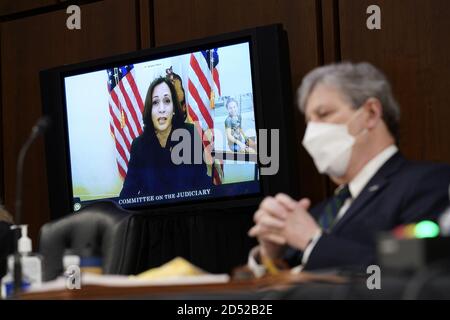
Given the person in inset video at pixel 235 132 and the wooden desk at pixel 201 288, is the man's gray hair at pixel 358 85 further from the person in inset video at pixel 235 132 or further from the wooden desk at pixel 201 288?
the person in inset video at pixel 235 132

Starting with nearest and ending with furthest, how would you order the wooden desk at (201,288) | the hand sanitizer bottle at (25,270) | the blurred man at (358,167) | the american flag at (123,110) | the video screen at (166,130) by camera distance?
the wooden desk at (201,288) < the hand sanitizer bottle at (25,270) < the blurred man at (358,167) < the video screen at (166,130) < the american flag at (123,110)

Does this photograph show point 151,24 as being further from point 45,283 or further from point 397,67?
point 45,283

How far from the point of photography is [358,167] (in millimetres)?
1625

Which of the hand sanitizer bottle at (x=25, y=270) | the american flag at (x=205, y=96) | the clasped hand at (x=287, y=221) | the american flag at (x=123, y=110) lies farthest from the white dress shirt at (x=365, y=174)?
the american flag at (x=123, y=110)

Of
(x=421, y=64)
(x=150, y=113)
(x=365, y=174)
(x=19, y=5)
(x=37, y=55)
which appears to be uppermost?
(x=19, y=5)

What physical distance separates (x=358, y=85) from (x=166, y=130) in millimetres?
1897

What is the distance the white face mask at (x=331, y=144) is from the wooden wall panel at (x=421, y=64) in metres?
1.51

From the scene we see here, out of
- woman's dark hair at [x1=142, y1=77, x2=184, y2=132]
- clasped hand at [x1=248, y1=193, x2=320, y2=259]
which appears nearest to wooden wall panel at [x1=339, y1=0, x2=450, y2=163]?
woman's dark hair at [x1=142, y1=77, x2=184, y2=132]

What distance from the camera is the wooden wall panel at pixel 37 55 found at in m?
4.14

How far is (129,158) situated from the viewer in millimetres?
3520

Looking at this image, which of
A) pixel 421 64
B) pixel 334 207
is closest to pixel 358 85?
pixel 334 207

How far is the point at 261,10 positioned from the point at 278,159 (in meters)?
0.73

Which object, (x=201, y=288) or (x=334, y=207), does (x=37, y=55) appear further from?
(x=201, y=288)

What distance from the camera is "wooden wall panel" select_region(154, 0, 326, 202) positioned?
337 centimetres
